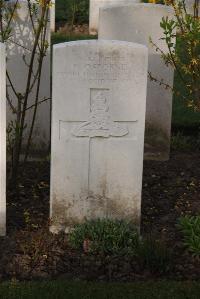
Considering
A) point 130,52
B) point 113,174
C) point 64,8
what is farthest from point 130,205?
point 64,8

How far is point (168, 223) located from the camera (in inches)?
202

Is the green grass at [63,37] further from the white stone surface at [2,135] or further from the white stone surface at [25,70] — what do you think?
the white stone surface at [2,135]

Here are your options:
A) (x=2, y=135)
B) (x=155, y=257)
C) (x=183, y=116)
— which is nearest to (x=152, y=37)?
(x=183, y=116)

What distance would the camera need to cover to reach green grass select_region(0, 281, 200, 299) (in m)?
3.99

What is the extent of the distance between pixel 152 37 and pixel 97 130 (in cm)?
222

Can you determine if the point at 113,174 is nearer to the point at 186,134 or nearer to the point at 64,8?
the point at 186,134

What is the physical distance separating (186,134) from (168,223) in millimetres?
2790

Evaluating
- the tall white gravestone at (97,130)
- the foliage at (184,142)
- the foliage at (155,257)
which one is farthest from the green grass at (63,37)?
the foliage at (155,257)

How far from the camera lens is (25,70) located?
6.45m

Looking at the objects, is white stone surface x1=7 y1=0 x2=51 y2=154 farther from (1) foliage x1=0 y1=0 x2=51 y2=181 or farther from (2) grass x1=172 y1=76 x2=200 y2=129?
(2) grass x1=172 y1=76 x2=200 y2=129

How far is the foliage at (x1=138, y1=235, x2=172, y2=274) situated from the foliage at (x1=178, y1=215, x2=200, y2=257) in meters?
0.23

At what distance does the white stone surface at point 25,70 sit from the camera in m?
6.32

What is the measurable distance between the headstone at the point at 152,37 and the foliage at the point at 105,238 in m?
2.13

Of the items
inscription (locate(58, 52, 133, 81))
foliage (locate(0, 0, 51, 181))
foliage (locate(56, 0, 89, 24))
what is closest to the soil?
foliage (locate(0, 0, 51, 181))
